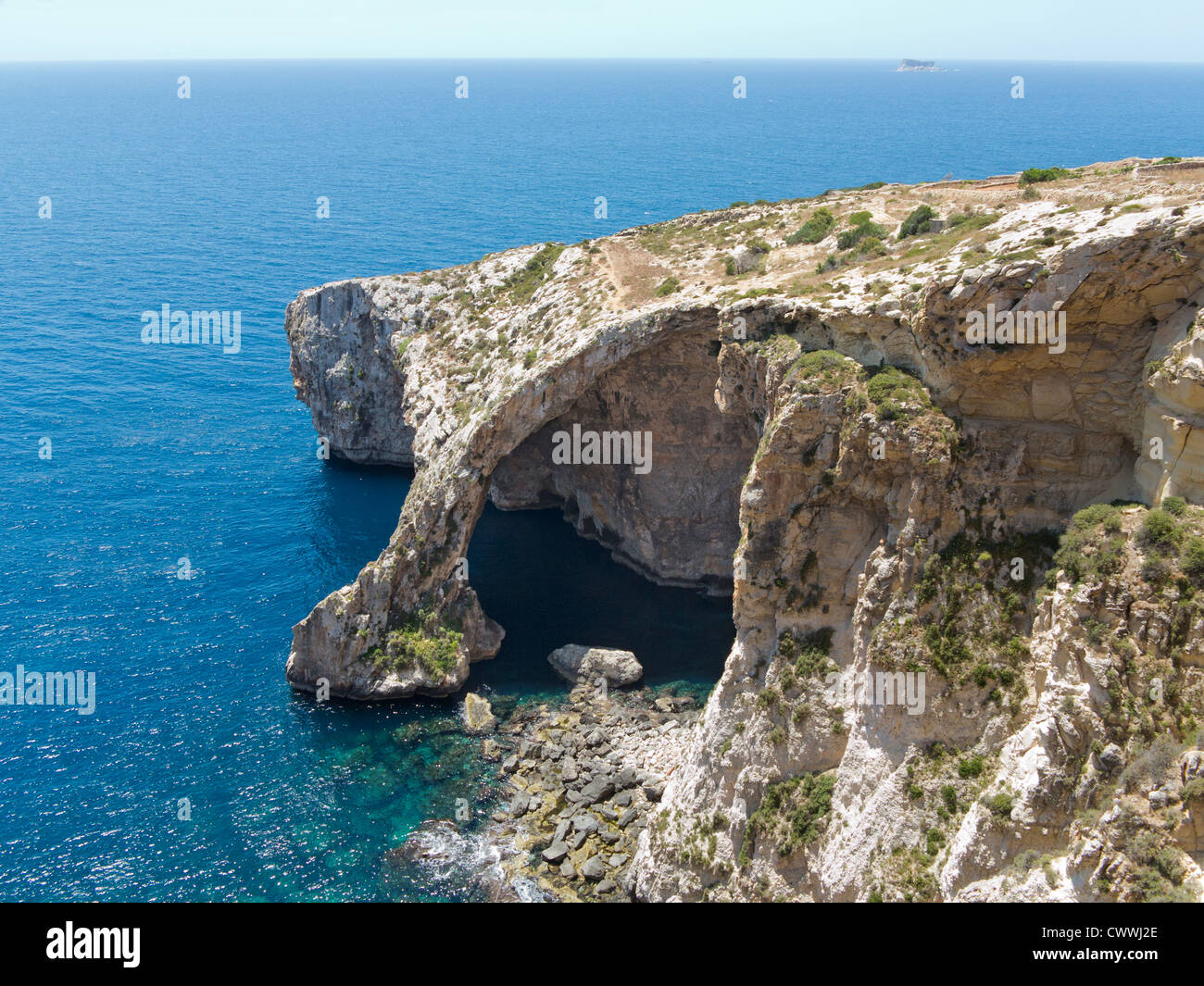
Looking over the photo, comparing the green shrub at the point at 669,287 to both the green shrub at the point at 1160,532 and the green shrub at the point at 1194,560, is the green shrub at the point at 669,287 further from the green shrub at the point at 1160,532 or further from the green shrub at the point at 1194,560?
the green shrub at the point at 1194,560

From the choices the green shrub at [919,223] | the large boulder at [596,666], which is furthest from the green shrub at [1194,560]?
the large boulder at [596,666]

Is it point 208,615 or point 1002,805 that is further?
point 208,615

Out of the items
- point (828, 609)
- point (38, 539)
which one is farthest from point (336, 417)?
point (828, 609)

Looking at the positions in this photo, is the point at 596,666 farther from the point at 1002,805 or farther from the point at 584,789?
the point at 1002,805

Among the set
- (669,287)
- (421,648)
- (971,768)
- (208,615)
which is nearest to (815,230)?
(669,287)

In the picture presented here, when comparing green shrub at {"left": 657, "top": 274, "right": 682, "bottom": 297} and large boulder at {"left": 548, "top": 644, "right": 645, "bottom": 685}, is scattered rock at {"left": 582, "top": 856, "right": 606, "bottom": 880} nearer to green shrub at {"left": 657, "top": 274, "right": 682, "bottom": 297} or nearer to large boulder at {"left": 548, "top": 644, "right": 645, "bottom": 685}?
large boulder at {"left": 548, "top": 644, "right": 645, "bottom": 685}

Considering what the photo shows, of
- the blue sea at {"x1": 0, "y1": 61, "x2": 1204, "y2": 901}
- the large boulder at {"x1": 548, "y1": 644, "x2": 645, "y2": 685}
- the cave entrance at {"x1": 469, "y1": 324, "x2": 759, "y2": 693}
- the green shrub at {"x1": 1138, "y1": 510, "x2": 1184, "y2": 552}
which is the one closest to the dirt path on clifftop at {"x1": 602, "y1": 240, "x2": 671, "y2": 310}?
the cave entrance at {"x1": 469, "y1": 324, "x2": 759, "y2": 693}
